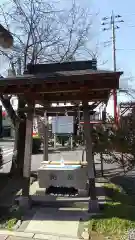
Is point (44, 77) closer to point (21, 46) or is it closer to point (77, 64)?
point (77, 64)

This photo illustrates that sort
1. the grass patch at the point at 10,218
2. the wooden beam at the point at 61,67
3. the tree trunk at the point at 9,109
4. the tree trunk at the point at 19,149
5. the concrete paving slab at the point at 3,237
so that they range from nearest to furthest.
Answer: the concrete paving slab at the point at 3,237 → the grass patch at the point at 10,218 → the wooden beam at the point at 61,67 → the tree trunk at the point at 9,109 → the tree trunk at the point at 19,149

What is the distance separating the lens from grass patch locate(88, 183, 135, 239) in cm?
531

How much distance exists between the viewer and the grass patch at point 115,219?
5309mm

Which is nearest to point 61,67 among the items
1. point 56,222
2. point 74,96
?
point 74,96

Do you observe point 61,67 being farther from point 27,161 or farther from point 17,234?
point 17,234

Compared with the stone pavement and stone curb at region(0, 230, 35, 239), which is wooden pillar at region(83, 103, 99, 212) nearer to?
the stone pavement

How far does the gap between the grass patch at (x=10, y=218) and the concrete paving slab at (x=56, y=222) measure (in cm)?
32

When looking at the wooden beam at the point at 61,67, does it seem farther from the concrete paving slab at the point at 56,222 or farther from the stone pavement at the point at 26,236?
the stone pavement at the point at 26,236

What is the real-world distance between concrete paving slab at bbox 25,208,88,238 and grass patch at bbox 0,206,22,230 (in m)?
0.32

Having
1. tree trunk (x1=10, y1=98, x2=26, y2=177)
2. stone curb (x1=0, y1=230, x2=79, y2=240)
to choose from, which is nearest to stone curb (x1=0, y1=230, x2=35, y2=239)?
stone curb (x1=0, y1=230, x2=79, y2=240)

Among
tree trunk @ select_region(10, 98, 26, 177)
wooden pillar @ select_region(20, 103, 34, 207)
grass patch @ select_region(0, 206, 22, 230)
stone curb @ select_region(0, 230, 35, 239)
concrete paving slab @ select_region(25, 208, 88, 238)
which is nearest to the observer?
stone curb @ select_region(0, 230, 35, 239)

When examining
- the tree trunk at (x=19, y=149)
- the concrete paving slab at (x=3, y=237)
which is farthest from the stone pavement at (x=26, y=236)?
the tree trunk at (x=19, y=149)

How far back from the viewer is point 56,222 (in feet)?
19.4

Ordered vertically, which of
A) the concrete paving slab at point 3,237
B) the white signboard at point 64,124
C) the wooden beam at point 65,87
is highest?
the wooden beam at point 65,87
